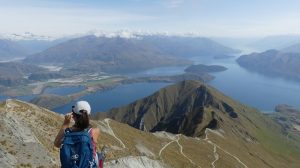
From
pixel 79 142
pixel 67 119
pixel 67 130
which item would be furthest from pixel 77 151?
pixel 67 119

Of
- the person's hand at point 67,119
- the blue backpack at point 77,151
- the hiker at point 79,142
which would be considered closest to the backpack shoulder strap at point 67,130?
the hiker at point 79,142

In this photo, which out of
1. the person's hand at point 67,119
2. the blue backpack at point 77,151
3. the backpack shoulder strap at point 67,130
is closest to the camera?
the blue backpack at point 77,151

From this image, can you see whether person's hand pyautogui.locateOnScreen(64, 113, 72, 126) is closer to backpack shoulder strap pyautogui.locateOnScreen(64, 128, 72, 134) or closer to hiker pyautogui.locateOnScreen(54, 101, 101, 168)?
hiker pyautogui.locateOnScreen(54, 101, 101, 168)

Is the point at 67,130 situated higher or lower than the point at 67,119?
lower

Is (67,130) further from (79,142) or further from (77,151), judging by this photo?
(77,151)

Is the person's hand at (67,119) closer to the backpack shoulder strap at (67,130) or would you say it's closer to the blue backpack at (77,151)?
the backpack shoulder strap at (67,130)

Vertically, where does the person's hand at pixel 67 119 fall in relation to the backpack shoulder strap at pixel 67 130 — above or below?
above

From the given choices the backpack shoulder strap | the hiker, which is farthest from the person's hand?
the backpack shoulder strap

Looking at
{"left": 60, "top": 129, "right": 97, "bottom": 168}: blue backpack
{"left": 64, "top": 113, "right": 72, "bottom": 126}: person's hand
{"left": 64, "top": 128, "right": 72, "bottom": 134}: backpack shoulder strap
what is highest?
{"left": 64, "top": 113, "right": 72, "bottom": 126}: person's hand

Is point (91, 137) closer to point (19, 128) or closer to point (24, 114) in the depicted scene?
point (19, 128)
